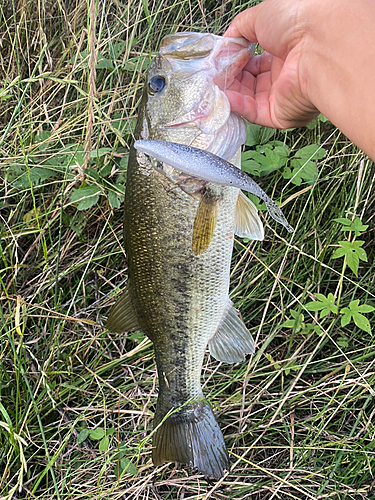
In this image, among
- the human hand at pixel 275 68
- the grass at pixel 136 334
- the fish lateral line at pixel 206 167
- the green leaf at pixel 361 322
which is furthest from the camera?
the grass at pixel 136 334

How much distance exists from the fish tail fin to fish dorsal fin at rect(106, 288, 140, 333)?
45cm

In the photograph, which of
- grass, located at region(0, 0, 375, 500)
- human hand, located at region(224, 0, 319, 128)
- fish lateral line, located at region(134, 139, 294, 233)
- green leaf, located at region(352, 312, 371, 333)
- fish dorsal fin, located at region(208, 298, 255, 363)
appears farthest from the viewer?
grass, located at region(0, 0, 375, 500)

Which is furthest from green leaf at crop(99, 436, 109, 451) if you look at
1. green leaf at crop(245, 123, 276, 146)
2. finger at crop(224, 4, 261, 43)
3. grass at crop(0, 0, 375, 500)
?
finger at crop(224, 4, 261, 43)

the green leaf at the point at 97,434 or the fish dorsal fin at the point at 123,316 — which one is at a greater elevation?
the fish dorsal fin at the point at 123,316

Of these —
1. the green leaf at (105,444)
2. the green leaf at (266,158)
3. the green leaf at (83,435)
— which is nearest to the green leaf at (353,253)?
the green leaf at (266,158)

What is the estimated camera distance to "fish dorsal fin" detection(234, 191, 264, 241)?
1591 mm

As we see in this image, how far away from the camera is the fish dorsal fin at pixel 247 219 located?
5.22 feet

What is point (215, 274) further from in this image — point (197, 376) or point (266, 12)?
point (266, 12)

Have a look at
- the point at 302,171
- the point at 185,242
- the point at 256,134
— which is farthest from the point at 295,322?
the point at 256,134

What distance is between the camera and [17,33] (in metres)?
2.54

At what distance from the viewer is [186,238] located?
156 centimetres

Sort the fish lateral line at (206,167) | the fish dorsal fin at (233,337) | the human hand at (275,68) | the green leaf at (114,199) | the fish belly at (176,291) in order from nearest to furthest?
1. the fish lateral line at (206,167)
2. the human hand at (275,68)
3. the fish belly at (176,291)
4. the fish dorsal fin at (233,337)
5. the green leaf at (114,199)

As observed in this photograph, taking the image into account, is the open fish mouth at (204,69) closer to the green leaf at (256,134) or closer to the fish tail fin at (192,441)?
the green leaf at (256,134)

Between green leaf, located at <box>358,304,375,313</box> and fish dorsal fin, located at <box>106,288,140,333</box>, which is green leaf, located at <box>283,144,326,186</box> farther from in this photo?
fish dorsal fin, located at <box>106,288,140,333</box>
